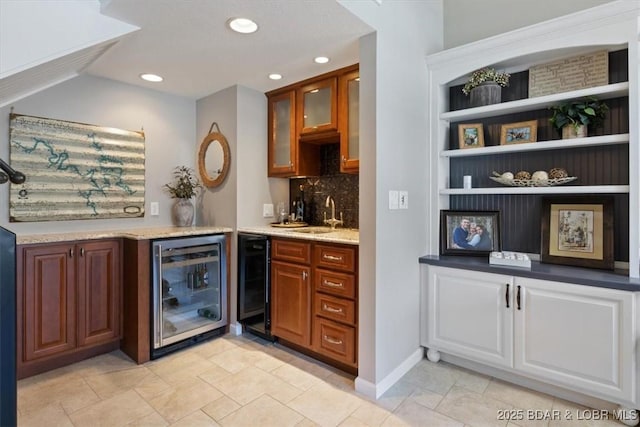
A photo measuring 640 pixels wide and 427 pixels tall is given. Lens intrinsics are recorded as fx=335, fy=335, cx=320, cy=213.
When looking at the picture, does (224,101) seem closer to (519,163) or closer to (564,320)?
(519,163)

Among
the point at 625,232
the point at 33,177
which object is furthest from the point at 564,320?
the point at 33,177

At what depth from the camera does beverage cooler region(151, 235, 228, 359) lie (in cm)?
252

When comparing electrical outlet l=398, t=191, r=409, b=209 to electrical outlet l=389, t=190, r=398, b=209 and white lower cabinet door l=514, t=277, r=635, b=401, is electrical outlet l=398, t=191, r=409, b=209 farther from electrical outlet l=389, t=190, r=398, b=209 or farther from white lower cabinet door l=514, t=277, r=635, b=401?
white lower cabinet door l=514, t=277, r=635, b=401

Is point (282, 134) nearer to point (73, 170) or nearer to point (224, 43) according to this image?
point (224, 43)

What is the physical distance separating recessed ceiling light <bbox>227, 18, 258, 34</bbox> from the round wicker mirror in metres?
1.19

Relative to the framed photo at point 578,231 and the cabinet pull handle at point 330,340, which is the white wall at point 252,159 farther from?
the framed photo at point 578,231

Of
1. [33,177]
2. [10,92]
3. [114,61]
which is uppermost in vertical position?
[114,61]

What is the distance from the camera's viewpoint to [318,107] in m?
2.78

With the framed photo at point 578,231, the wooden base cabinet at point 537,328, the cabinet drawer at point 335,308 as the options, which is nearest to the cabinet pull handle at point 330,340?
the cabinet drawer at point 335,308

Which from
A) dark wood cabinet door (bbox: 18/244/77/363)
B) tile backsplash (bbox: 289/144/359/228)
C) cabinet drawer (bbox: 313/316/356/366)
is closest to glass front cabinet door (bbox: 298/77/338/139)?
tile backsplash (bbox: 289/144/359/228)

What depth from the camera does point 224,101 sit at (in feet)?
10.2

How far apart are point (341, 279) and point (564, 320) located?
131 centimetres

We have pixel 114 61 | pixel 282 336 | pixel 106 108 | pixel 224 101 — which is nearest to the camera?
pixel 114 61

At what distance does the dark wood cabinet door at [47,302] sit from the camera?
→ 2168mm
